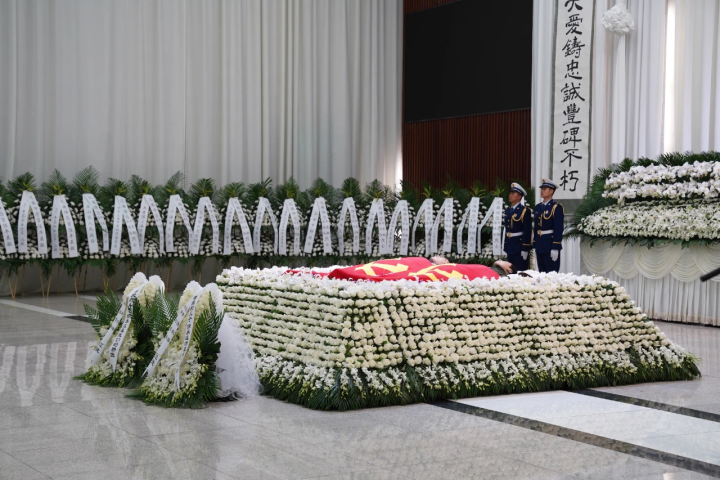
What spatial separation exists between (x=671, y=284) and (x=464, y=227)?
12.0 ft

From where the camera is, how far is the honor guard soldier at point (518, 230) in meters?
10.3

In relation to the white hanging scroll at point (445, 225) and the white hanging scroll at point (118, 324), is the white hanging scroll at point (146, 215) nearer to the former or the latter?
the white hanging scroll at point (445, 225)

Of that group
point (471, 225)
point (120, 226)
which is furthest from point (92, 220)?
point (471, 225)

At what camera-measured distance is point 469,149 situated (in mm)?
13883

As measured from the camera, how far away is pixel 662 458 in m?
3.60

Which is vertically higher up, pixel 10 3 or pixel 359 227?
pixel 10 3

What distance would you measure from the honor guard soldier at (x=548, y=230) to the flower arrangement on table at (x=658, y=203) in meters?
0.31

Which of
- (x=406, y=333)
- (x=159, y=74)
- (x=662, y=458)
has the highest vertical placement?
(x=159, y=74)

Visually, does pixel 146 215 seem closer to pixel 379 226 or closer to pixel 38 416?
pixel 379 226

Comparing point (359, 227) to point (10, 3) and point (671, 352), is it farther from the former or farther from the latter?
point (671, 352)

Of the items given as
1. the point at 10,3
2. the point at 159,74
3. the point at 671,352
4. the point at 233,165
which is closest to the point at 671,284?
the point at 671,352

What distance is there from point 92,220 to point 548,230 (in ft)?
18.7

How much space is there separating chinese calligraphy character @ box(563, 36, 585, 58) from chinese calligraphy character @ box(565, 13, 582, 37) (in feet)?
0.29

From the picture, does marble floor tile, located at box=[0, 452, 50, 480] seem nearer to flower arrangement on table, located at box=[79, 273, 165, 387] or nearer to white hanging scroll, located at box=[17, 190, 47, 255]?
flower arrangement on table, located at box=[79, 273, 165, 387]
